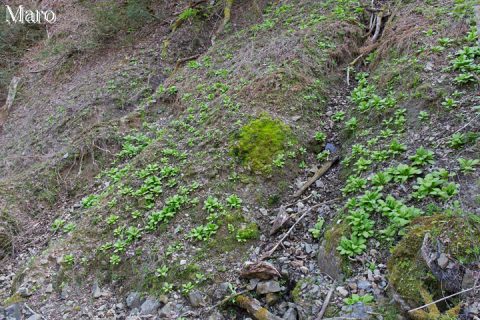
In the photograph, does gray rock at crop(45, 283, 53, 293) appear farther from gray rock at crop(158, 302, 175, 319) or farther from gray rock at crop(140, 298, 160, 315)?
gray rock at crop(158, 302, 175, 319)

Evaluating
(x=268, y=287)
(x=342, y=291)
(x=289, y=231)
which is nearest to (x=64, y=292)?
(x=268, y=287)

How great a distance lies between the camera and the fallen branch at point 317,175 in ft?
16.1

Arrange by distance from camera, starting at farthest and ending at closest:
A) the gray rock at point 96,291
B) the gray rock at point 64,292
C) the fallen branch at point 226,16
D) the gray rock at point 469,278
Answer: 1. the fallen branch at point 226,16
2. the gray rock at point 64,292
3. the gray rock at point 96,291
4. the gray rock at point 469,278

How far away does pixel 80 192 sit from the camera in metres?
7.11

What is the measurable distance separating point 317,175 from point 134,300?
→ 2811mm

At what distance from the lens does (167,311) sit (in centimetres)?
400

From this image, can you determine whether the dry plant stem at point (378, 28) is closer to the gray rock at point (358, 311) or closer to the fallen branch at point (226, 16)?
the fallen branch at point (226, 16)

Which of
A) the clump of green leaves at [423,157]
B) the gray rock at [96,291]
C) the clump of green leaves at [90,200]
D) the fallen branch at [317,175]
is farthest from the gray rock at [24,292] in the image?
the clump of green leaves at [423,157]

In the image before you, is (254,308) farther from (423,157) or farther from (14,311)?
(14,311)

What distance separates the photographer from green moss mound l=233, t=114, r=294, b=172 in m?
5.32

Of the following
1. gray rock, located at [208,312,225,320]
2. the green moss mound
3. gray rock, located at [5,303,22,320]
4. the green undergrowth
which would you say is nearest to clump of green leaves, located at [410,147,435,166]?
the green undergrowth

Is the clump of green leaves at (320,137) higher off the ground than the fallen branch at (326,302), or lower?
higher

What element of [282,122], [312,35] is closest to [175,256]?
[282,122]

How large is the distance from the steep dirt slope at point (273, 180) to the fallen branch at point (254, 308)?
0.8 inches
